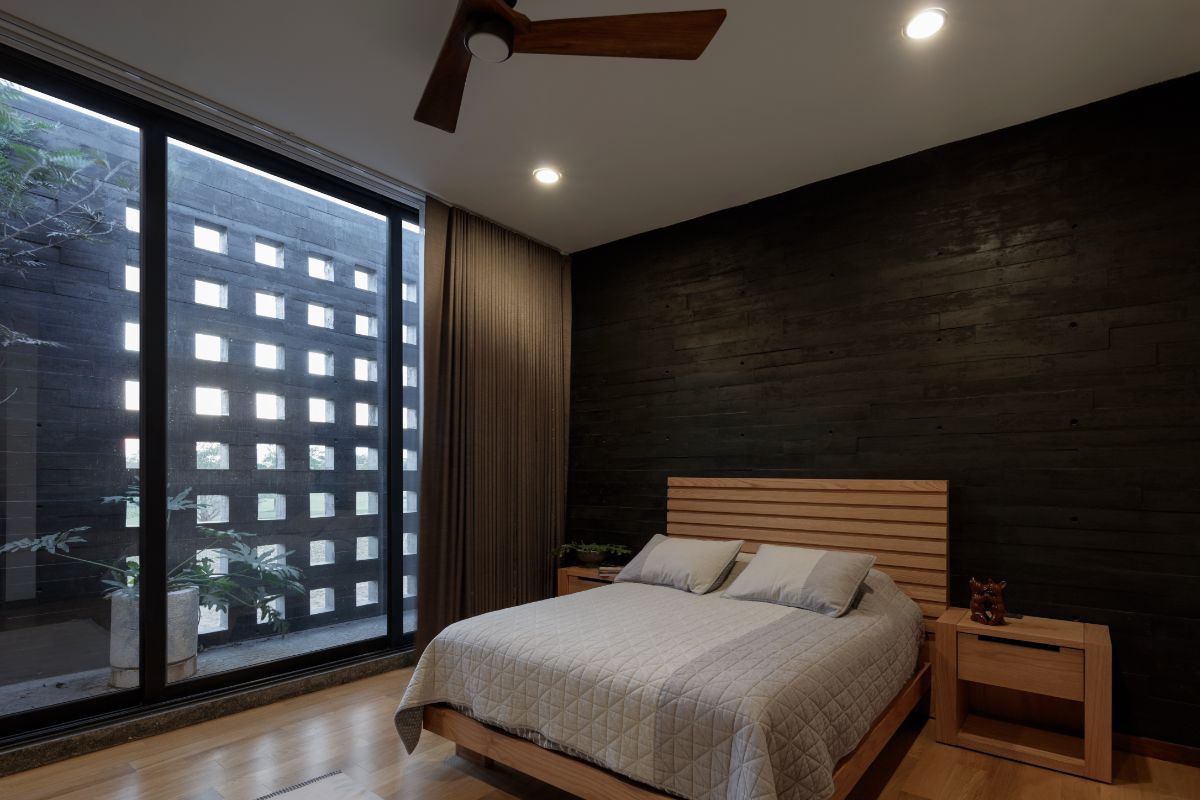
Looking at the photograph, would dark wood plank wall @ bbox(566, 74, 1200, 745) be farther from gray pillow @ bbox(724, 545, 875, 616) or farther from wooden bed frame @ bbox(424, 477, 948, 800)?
gray pillow @ bbox(724, 545, 875, 616)

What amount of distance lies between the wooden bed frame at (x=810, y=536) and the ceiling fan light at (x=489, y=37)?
2.26 m

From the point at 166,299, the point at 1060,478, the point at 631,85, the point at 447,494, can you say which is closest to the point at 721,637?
the point at 1060,478

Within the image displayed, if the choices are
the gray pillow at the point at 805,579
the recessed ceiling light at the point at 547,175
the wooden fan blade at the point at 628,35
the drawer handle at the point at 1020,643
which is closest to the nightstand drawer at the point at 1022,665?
the drawer handle at the point at 1020,643

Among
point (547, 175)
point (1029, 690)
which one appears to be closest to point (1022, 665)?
point (1029, 690)

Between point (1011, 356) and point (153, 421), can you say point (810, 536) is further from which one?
point (153, 421)

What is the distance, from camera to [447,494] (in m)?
3.81

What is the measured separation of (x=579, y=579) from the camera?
4016 mm

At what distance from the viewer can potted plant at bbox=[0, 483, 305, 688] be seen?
2797mm

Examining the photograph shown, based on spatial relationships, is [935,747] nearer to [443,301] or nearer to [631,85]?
[631,85]

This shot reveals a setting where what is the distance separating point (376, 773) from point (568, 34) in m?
2.70

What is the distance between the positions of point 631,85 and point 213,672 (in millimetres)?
3322

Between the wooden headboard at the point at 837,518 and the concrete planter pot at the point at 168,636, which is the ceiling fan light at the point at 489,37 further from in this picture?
the concrete planter pot at the point at 168,636

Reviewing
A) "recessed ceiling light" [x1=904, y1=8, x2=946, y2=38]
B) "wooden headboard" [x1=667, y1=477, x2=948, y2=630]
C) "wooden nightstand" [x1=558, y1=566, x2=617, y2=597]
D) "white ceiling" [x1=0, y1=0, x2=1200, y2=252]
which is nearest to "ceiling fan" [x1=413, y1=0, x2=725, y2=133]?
"white ceiling" [x1=0, y1=0, x2=1200, y2=252]

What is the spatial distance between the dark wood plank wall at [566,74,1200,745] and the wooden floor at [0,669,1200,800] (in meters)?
0.55
